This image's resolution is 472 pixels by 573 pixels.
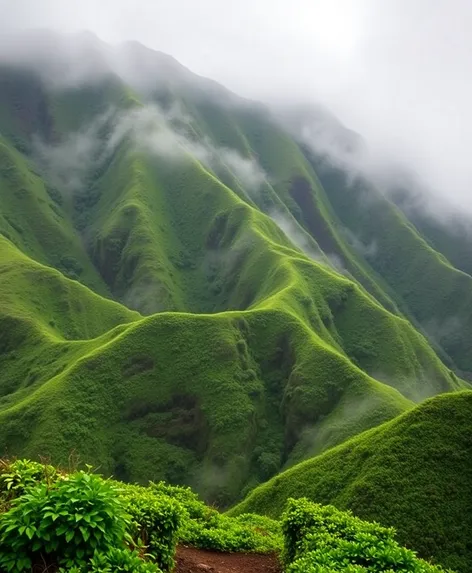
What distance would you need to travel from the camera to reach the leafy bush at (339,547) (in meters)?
13.0

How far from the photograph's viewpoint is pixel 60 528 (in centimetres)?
995

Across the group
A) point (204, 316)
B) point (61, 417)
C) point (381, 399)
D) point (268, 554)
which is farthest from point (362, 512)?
point (204, 316)

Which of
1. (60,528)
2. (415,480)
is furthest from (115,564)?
(415,480)

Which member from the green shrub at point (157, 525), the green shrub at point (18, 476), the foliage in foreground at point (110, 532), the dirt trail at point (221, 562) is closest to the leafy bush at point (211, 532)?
the dirt trail at point (221, 562)

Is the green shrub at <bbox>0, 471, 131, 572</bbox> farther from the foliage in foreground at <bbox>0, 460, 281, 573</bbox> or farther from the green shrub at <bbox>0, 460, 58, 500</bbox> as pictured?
the green shrub at <bbox>0, 460, 58, 500</bbox>

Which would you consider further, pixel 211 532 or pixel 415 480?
pixel 415 480

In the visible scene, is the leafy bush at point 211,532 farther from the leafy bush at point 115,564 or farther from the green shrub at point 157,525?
the leafy bush at point 115,564

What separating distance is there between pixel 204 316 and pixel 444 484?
7936cm

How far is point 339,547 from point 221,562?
23.5 feet

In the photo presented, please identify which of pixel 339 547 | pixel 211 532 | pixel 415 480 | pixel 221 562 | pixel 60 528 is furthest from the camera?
pixel 415 480

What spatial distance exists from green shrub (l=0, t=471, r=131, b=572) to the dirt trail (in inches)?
276

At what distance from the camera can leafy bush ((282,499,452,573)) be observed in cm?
1298

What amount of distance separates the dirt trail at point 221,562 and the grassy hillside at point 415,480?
15.3 metres

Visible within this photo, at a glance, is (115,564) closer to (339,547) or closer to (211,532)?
(339,547)
